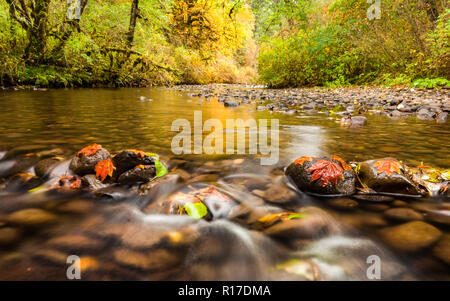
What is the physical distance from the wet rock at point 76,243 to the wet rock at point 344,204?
3.33 ft

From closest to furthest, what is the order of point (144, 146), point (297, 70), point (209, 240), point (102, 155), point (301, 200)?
point (209, 240)
point (301, 200)
point (102, 155)
point (144, 146)
point (297, 70)

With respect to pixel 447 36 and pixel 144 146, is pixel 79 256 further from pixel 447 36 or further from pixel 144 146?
pixel 447 36

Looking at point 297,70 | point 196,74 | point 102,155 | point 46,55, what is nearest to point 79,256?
point 102,155

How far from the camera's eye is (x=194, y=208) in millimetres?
1118

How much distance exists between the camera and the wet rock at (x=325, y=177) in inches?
51.0

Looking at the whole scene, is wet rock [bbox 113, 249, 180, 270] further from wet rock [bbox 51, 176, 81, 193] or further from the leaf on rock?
wet rock [bbox 51, 176, 81, 193]

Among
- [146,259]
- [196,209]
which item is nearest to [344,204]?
[196,209]

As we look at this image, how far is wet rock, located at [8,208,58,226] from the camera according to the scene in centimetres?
102

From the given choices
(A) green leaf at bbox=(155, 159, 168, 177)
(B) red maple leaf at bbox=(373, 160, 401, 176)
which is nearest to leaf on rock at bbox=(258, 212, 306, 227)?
(B) red maple leaf at bbox=(373, 160, 401, 176)

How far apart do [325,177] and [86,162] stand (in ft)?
4.43

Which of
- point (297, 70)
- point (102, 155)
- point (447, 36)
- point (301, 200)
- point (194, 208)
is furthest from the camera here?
point (297, 70)

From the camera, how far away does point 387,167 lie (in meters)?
1.34

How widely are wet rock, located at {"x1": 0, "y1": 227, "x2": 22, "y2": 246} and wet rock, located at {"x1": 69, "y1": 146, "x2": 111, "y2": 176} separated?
0.51m
